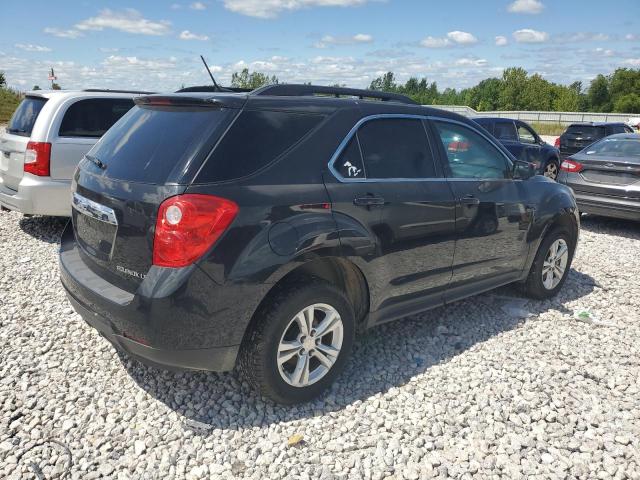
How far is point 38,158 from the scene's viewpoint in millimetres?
5980

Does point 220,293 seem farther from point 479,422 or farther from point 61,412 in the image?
point 479,422

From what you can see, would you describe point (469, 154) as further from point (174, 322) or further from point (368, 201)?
point (174, 322)

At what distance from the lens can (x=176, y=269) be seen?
8.41 feet

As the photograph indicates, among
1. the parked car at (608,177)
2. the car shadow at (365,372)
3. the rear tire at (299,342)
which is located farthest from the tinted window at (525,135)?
the rear tire at (299,342)

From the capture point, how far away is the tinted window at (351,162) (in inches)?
125

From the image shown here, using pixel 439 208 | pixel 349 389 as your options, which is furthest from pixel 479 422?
pixel 439 208

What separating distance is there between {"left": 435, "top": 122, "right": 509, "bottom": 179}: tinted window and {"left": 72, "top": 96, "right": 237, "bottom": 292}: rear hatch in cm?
186

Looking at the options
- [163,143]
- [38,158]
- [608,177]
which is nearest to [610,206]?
[608,177]

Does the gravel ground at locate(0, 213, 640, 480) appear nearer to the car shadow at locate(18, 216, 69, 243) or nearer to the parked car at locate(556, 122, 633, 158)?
the car shadow at locate(18, 216, 69, 243)

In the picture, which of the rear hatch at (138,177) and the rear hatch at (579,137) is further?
the rear hatch at (579,137)

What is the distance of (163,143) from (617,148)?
8.21 metres

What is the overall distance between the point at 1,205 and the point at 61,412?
14.5ft

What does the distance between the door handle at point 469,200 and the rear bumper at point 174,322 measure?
199cm

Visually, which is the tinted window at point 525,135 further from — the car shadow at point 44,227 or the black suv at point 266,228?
the car shadow at point 44,227
